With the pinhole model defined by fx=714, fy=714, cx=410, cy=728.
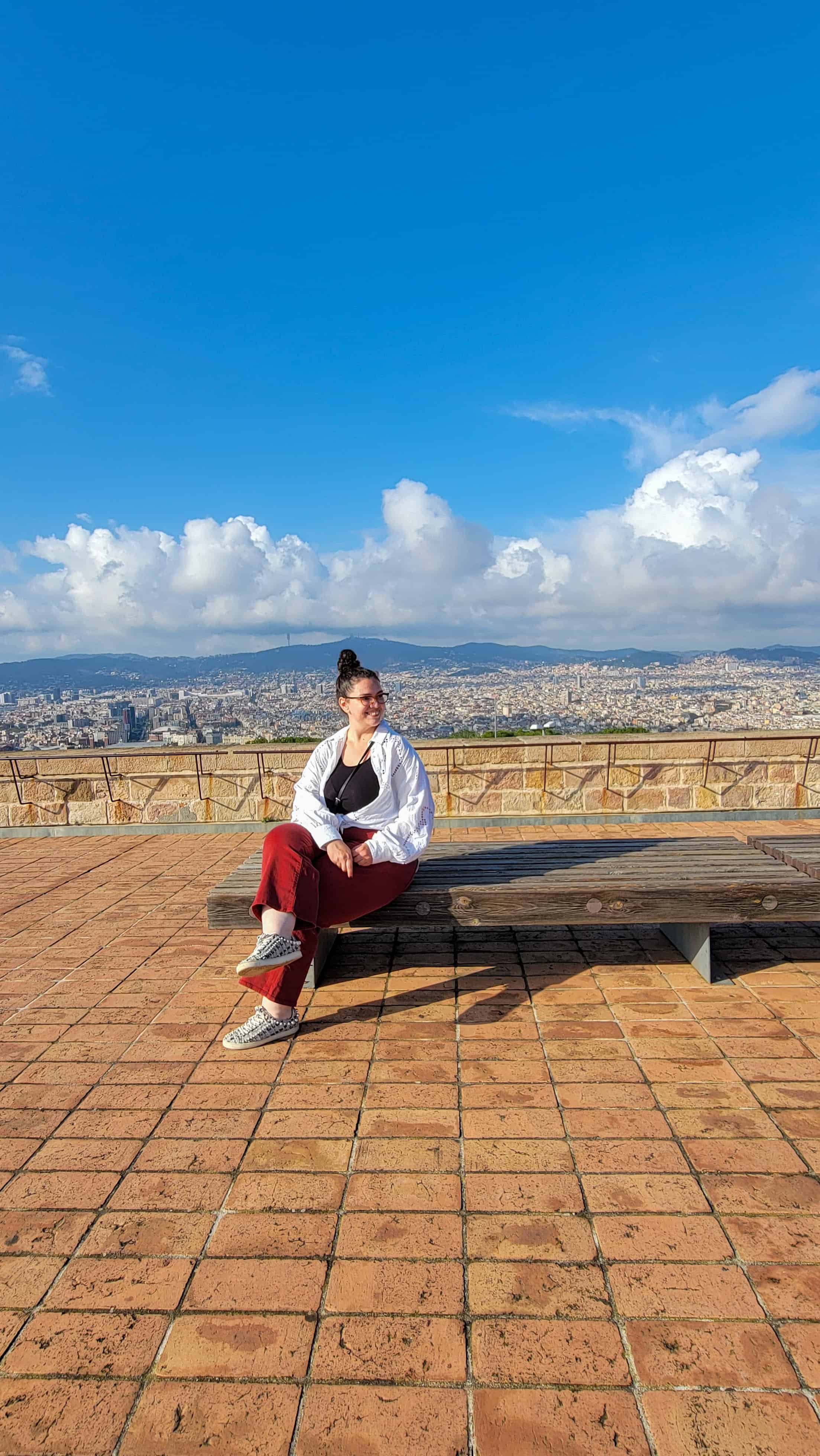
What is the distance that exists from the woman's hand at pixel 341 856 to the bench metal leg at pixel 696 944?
5.00 feet

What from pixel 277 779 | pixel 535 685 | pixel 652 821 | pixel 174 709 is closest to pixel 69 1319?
pixel 277 779

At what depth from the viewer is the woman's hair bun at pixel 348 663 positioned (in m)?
3.55

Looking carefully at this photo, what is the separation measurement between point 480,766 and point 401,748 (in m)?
4.10

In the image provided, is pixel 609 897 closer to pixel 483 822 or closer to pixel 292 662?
pixel 483 822

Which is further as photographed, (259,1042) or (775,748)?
(775,748)

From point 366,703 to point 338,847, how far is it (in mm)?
724

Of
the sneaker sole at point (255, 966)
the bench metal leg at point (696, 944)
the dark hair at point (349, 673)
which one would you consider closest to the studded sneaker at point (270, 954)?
the sneaker sole at point (255, 966)

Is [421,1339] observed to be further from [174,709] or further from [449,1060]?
[174,709]

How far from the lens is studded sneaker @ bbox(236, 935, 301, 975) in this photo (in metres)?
2.84

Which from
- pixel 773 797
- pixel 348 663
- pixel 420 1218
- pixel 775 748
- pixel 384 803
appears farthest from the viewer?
pixel 773 797

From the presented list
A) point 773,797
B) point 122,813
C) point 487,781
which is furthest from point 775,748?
point 122,813

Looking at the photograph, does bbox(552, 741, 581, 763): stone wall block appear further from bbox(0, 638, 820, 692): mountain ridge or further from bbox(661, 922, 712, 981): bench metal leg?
bbox(0, 638, 820, 692): mountain ridge

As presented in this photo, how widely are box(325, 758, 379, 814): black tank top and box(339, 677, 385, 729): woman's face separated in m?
0.19

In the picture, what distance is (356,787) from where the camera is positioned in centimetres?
347
